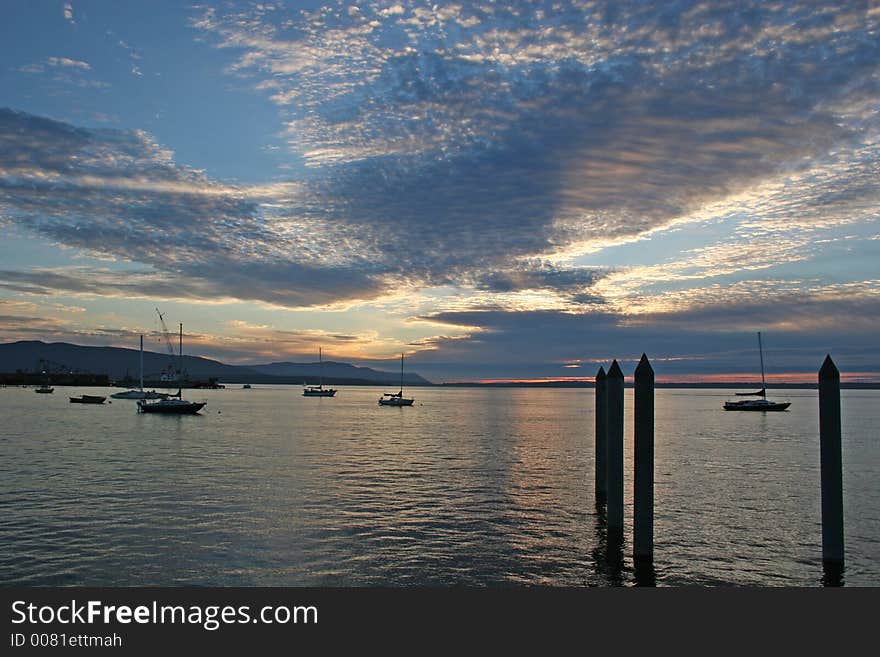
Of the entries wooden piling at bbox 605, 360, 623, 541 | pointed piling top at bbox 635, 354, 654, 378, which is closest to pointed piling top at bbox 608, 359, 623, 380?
wooden piling at bbox 605, 360, 623, 541

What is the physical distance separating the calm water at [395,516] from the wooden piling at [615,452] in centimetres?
112

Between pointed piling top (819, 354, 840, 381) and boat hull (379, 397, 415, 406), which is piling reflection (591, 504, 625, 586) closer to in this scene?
pointed piling top (819, 354, 840, 381)

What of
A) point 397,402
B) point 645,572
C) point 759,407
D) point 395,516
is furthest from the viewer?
point 397,402

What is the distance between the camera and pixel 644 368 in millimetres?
21844

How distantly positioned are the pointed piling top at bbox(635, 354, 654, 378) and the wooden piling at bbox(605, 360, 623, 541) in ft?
12.5

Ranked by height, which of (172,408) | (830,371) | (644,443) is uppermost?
(830,371)

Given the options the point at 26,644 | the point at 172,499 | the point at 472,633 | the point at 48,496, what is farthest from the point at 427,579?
the point at 48,496

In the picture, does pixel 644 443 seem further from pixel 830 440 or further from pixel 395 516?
pixel 395 516

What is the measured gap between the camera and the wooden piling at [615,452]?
2572cm

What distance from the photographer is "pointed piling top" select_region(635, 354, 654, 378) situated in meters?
21.6

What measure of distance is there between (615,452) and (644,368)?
5266 mm

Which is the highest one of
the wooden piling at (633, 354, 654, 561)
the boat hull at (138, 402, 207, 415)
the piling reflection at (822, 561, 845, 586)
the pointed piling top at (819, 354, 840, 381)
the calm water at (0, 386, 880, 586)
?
the pointed piling top at (819, 354, 840, 381)

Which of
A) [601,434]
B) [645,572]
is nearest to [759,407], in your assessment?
[601,434]

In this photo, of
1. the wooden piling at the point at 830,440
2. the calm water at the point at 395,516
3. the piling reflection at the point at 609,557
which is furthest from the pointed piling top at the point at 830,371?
the piling reflection at the point at 609,557
